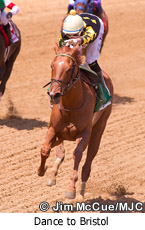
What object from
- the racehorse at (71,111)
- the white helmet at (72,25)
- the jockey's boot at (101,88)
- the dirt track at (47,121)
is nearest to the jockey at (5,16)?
the dirt track at (47,121)

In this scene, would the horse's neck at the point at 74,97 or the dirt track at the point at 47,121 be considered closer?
the horse's neck at the point at 74,97

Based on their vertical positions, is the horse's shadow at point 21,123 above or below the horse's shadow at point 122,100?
above

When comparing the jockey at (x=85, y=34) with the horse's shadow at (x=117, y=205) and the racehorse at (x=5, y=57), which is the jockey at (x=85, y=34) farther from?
the racehorse at (x=5, y=57)

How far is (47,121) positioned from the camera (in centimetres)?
1141

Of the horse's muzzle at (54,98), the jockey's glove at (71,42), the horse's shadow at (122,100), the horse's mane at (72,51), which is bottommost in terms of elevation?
the horse's shadow at (122,100)

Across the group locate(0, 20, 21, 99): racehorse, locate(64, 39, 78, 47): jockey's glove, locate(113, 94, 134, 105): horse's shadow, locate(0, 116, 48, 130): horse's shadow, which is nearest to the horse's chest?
locate(64, 39, 78, 47): jockey's glove

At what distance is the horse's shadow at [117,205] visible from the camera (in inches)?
290

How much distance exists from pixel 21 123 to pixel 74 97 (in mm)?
4637

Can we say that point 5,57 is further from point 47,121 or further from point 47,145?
point 47,145

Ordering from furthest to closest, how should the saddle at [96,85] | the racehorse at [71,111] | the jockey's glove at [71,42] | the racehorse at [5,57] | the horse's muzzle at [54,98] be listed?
1. the racehorse at [5,57]
2. the saddle at [96,85]
3. the jockey's glove at [71,42]
4. the racehorse at [71,111]
5. the horse's muzzle at [54,98]

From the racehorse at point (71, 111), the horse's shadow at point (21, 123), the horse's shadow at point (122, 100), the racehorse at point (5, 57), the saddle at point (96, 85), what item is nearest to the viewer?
the racehorse at point (71, 111)

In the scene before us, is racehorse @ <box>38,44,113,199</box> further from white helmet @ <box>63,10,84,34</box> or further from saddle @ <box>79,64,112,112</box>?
white helmet @ <box>63,10,84,34</box>

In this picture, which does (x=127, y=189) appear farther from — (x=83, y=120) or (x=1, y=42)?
(x=1, y=42)

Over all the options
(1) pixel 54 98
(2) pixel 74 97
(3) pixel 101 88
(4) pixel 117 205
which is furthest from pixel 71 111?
(4) pixel 117 205
